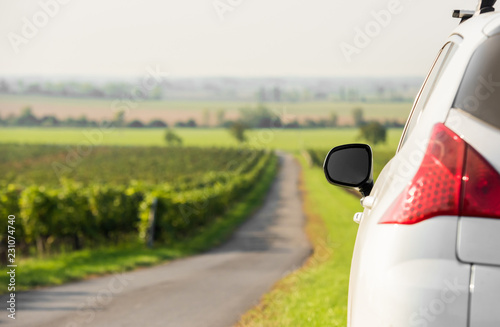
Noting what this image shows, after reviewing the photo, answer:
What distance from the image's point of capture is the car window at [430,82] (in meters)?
2.39

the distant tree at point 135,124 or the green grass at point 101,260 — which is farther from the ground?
the distant tree at point 135,124

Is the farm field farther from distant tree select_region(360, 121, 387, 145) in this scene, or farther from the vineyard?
the vineyard

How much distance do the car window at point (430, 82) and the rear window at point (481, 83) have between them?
0.16 metres

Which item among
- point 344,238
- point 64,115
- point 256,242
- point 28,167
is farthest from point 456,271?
point 64,115

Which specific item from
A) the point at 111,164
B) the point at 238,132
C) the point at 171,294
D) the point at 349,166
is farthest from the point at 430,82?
the point at 238,132

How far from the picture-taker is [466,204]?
200 cm

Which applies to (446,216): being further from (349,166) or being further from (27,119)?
(27,119)

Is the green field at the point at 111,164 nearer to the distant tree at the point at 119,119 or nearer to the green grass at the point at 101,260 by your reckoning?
the distant tree at the point at 119,119

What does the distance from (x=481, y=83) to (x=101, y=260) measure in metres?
17.2

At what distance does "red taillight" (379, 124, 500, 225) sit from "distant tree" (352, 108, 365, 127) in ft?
290

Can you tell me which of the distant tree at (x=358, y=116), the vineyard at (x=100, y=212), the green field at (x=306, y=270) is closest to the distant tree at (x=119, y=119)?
the distant tree at (x=358, y=116)

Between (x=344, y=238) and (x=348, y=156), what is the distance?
26.6 m

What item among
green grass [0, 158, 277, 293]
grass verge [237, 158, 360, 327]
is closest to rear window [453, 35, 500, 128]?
grass verge [237, 158, 360, 327]

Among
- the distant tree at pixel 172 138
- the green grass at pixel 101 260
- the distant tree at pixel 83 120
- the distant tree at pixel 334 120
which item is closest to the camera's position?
the green grass at pixel 101 260
